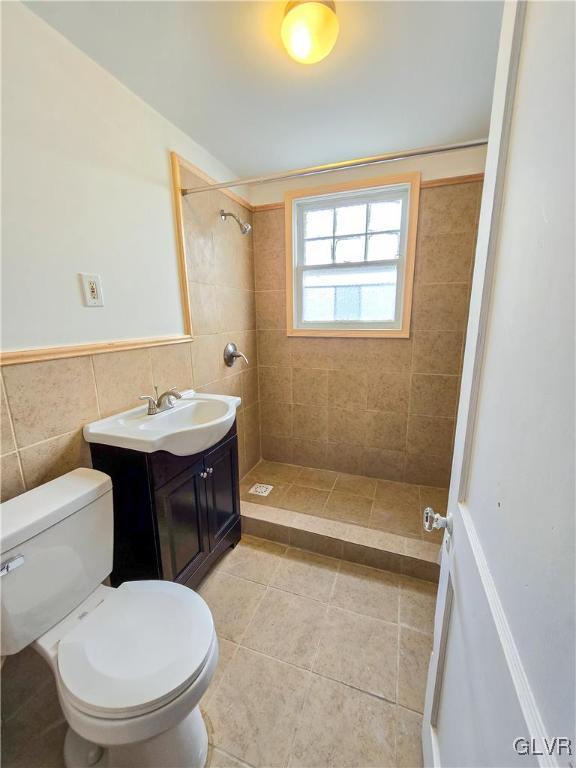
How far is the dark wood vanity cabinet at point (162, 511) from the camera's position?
122 centimetres

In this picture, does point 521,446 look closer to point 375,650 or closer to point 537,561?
point 537,561

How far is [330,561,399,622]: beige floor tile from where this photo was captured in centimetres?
148

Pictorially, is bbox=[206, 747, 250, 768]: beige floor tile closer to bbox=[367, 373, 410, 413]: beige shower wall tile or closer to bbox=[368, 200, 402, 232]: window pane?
bbox=[367, 373, 410, 413]: beige shower wall tile

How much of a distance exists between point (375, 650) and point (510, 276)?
5.05 ft

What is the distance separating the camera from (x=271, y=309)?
2.45 metres

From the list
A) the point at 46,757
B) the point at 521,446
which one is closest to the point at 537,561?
the point at 521,446

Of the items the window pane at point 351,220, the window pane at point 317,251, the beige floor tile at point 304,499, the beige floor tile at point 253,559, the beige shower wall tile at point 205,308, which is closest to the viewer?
the beige floor tile at point 253,559

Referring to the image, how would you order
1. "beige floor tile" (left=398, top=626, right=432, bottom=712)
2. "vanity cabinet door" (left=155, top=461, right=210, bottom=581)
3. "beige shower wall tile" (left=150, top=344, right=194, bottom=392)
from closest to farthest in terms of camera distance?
"beige floor tile" (left=398, top=626, right=432, bottom=712), "vanity cabinet door" (left=155, top=461, right=210, bottom=581), "beige shower wall tile" (left=150, top=344, right=194, bottom=392)

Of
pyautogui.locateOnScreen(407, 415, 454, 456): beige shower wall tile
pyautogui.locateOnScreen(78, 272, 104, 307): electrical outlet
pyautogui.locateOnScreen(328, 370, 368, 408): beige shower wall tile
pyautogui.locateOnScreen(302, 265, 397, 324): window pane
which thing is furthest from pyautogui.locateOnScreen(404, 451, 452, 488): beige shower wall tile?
pyautogui.locateOnScreen(78, 272, 104, 307): electrical outlet

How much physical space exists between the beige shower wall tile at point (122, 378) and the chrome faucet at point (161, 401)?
0.17 feet

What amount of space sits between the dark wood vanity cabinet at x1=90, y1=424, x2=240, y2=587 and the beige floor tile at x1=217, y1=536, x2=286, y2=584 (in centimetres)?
17

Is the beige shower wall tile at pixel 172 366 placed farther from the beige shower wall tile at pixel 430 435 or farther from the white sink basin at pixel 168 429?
the beige shower wall tile at pixel 430 435

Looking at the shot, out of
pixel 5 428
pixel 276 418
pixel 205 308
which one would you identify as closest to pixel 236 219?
pixel 205 308

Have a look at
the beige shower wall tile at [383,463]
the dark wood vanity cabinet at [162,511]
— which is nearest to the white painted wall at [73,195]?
the dark wood vanity cabinet at [162,511]
